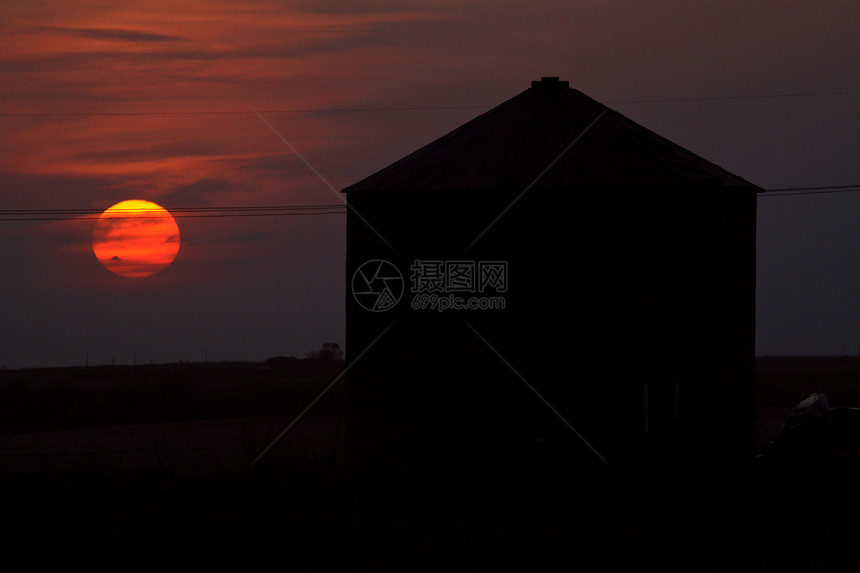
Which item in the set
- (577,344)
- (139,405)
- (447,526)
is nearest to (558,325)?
(577,344)

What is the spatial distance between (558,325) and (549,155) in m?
3.76

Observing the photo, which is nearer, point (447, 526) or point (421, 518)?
point (447, 526)

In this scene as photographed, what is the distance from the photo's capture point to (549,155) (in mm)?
22250

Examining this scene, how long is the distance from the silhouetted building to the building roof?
9 cm

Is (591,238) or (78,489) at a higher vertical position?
(591,238)

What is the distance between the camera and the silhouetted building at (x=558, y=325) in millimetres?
20906

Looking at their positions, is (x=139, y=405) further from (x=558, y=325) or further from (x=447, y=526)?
(x=447, y=526)

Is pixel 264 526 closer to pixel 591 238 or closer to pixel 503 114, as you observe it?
pixel 591 238

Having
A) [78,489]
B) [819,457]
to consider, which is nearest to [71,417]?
[78,489]

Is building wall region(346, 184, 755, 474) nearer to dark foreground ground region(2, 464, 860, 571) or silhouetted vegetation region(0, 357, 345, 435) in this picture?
dark foreground ground region(2, 464, 860, 571)

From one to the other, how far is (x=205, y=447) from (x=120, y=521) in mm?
15647

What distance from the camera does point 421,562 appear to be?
13.5 metres

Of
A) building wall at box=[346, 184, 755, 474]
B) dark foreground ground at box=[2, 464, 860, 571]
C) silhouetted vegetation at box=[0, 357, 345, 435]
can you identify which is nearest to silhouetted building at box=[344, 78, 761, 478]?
building wall at box=[346, 184, 755, 474]

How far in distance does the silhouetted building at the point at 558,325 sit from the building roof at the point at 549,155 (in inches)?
3.7
